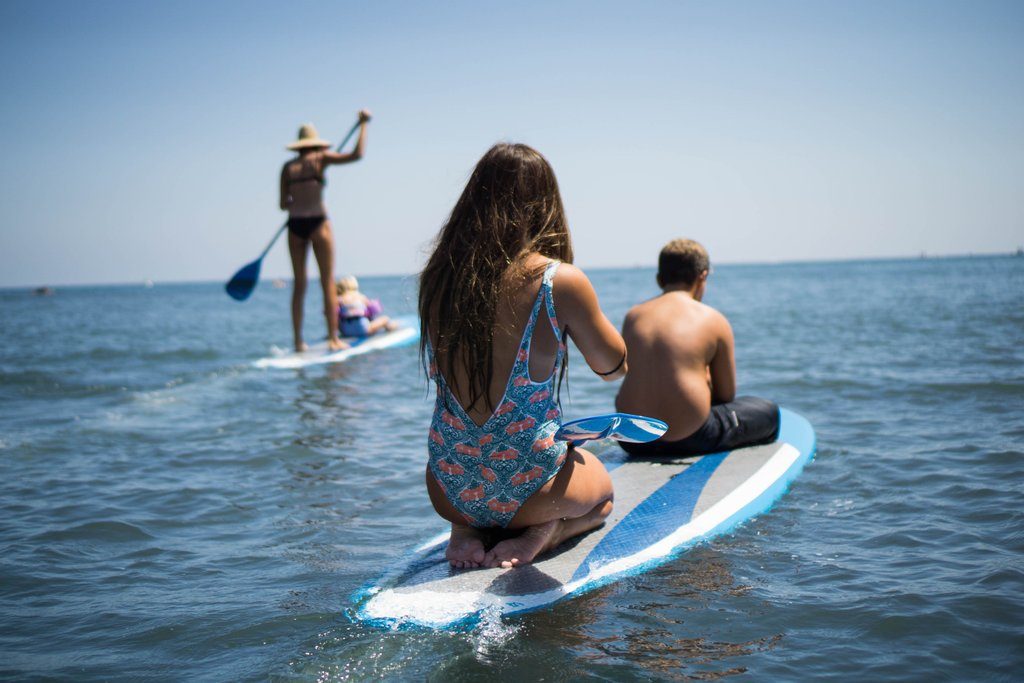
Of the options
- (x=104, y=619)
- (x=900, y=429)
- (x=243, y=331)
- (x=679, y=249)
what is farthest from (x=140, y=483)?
(x=243, y=331)

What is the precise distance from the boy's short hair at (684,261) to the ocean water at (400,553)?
123 centimetres

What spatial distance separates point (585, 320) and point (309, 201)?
6991 mm

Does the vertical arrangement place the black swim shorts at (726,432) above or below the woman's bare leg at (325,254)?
below

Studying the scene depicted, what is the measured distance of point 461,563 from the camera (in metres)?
2.89

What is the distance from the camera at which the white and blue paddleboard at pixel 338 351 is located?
357 inches

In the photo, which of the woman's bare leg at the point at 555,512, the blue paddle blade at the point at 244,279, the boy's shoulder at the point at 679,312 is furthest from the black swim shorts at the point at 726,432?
the blue paddle blade at the point at 244,279

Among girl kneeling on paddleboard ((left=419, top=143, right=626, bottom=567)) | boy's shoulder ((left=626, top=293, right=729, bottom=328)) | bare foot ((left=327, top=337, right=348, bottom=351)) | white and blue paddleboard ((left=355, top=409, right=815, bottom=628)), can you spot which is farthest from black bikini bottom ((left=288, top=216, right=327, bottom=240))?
girl kneeling on paddleboard ((left=419, top=143, right=626, bottom=567))

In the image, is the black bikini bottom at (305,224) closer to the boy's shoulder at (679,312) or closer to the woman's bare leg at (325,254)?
the woman's bare leg at (325,254)

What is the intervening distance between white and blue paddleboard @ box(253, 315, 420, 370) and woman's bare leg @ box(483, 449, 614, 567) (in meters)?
6.46

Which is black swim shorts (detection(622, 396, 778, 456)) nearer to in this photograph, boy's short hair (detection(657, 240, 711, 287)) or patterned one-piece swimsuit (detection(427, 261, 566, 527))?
boy's short hair (detection(657, 240, 711, 287))

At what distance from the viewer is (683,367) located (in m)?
3.93

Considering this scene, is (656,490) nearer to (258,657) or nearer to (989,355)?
(258,657)

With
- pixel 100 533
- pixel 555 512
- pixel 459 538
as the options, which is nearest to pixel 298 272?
pixel 100 533

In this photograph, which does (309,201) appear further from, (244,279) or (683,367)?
(683,367)
